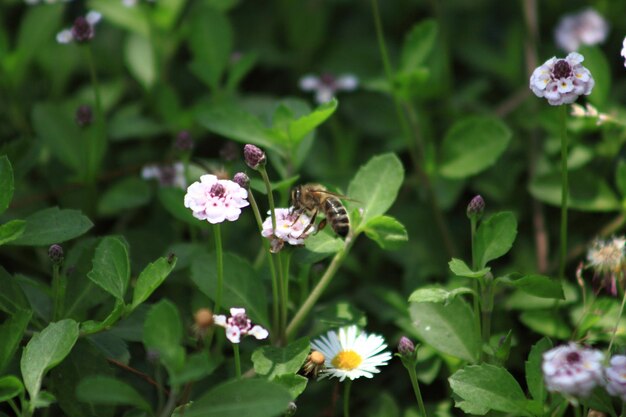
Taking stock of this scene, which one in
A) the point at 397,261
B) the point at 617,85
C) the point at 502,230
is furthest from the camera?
the point at 617,85

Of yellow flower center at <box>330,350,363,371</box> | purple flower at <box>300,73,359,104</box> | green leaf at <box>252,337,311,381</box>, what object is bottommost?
yellow flower center at <box>330,350,363,371</box>

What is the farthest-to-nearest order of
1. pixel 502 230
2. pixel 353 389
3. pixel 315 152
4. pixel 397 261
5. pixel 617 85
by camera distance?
pixel 617 85
pixel 315 152
pixel 397 261
pixel 353 389
pixel 502 230

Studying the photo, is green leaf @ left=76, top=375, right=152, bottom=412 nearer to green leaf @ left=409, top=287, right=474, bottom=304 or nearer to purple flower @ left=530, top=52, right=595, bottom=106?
green leaf @ left=409, top=287, right=474, bottom=304

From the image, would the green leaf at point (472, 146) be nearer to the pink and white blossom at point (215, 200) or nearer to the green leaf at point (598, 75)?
the green leaf at point (598, 75)

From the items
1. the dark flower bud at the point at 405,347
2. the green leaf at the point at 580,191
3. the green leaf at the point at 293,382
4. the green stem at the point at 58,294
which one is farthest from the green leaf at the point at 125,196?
the green leaf at the point at 580,191

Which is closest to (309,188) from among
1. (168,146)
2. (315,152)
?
(315,152)

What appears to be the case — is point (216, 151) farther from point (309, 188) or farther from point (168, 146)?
point (309, 188)

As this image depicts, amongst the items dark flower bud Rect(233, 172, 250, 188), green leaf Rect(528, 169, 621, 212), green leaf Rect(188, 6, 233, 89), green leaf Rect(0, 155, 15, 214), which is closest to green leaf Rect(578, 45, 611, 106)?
green leaf Rect(528, 169, 621, 212)
